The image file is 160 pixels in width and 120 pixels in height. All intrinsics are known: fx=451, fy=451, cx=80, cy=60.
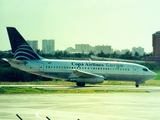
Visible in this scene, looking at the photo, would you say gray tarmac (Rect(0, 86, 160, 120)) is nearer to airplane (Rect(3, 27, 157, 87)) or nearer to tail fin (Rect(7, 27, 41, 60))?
airplane (Rect(3, 27, 157, 87))

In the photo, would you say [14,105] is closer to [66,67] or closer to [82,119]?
[82,119]

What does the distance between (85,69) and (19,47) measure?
8.62 metres

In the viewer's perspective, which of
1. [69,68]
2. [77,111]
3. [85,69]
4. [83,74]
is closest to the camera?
[77,111]

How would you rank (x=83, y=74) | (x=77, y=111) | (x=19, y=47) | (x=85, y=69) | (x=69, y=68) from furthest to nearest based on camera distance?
1. (x=85, y=69)
2. (x=19, y=47)
3. (x=69, y=68)
4. (x=83, y=74)
5. (x=77, y=111)

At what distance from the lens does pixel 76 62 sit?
56156 mm

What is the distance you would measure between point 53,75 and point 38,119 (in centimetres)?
3316

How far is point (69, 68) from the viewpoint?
5491cm

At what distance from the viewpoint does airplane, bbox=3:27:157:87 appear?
2132 inches

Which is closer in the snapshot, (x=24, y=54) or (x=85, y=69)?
(x=24, y=54)

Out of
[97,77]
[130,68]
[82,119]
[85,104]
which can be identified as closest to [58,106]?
[85,104]

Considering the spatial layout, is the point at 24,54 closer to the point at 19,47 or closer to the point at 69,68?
the point at 19,47

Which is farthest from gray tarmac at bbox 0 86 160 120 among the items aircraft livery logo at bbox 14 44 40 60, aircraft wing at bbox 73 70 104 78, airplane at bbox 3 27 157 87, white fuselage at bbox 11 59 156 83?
aircraft livery logo at bbox 14 44 40 60

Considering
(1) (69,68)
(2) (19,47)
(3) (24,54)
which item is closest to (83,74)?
(1) (69,68)

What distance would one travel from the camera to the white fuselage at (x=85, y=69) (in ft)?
179
